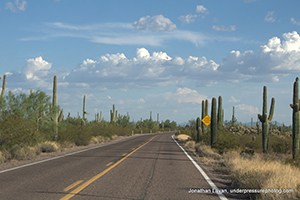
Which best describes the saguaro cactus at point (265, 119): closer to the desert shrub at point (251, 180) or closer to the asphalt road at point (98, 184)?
the asphalt road at point (98, 184)

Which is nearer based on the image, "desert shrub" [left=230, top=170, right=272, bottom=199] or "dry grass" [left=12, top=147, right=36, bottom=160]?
"desert shrub" [left=230, top=170, right=272, bottom=199]

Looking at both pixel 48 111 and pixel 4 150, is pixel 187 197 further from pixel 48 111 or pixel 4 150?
pixel 48 111

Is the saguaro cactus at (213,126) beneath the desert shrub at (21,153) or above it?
above

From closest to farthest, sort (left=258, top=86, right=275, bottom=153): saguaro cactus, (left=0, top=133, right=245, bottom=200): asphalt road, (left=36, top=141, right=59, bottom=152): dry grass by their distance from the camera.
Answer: (left=0, top=133, right=245, bottom=200): asphalt road < (left=36, top=141, right=59, bottom=152): dry grass < (left=258, top=86, right=275, bottom=153): saguaro cactus

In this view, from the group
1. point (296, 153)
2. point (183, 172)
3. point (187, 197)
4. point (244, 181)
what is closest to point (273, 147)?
point (296, 153)

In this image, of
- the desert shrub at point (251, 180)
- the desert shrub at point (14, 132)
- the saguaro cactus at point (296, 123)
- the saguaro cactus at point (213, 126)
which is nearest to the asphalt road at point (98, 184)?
the desert shrub at point (251, 180)

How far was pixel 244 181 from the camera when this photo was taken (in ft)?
26.6

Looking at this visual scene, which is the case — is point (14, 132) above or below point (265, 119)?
below

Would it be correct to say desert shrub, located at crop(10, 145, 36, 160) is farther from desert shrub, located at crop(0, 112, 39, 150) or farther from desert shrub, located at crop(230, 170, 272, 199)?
desert shrub, located at crop(230, 170, 272, 199)

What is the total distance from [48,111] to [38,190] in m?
19.1

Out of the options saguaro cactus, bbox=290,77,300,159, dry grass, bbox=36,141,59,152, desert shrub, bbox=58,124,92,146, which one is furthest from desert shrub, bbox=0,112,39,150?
saguaro cactus, bbox=290,77,300,159

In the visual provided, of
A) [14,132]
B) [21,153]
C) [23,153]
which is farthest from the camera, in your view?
[14,132]

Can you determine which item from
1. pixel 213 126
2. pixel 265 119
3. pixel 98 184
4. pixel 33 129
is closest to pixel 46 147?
pixel 33 129

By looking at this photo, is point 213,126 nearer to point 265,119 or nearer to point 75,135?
point 265,119
